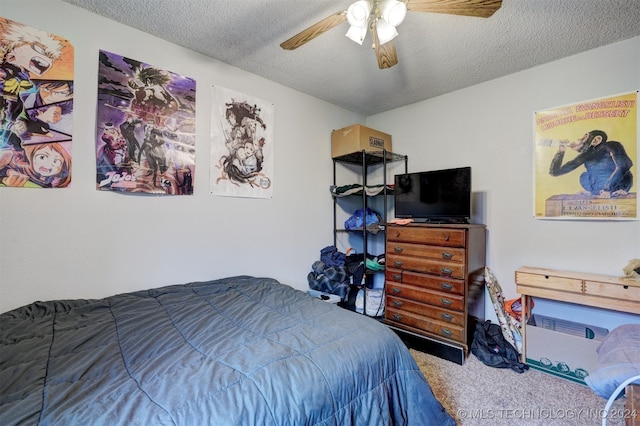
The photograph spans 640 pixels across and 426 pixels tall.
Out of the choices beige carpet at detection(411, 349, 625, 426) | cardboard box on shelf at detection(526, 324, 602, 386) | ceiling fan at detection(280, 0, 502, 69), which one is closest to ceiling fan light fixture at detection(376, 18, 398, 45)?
ceiling fan at detection(280, 0, 502, 69)

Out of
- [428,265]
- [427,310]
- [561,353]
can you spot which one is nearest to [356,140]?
[428,265]

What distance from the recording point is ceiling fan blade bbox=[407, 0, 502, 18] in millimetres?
1222

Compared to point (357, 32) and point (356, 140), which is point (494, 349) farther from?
point (357, 32)

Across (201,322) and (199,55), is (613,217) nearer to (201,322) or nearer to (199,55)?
(201,322)

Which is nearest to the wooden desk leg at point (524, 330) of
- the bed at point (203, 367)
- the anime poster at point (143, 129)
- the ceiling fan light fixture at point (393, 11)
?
the bed at point (203, 367)

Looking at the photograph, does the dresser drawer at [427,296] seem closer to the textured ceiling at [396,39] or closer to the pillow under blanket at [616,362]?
the pillow under blanket at [616,362]

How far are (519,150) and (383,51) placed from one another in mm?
1636

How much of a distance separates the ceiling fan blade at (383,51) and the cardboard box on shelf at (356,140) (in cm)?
116

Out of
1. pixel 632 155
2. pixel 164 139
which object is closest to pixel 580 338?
pixel 632 155

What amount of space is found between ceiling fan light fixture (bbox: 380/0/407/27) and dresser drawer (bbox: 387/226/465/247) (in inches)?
58.8

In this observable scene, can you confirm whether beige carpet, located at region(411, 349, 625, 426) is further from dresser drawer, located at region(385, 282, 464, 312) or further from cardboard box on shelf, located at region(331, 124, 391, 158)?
cardboard box on shelf, located at region(331, 124, 391, 158)

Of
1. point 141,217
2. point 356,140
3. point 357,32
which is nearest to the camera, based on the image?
point 357,32

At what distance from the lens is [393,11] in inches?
51.1

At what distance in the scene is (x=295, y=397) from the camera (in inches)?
35.6
